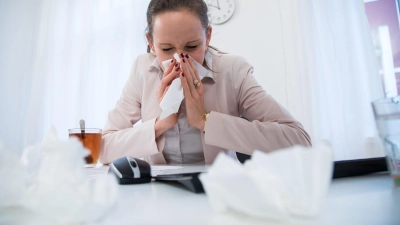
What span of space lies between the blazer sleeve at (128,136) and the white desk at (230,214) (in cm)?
59

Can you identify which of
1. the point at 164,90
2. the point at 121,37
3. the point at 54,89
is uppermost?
the point at 121,37

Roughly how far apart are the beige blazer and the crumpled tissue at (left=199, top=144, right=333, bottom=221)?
2.02ft

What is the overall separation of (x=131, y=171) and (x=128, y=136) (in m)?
0.53

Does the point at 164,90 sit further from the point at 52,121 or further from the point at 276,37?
the point at 52,121

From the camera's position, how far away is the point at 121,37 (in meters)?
2.52

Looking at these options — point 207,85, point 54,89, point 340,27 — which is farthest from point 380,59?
point 54,89

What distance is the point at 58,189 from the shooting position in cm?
22

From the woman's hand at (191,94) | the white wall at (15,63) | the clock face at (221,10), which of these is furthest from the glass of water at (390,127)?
the white wall at (15,63)

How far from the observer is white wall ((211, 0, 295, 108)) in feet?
7.42

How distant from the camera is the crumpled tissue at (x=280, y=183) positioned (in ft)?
0.67

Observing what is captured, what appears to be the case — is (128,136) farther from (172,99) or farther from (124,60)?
(124,60)

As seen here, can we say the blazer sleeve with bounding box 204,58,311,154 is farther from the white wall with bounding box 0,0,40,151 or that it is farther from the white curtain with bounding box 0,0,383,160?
the white wall with bounding box 0,0,40,151

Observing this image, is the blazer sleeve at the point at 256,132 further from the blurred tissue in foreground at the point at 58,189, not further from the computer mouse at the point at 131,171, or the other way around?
the blurred tissue in foreground at the point at 58,189

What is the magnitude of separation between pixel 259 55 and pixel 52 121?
1.99 meters
